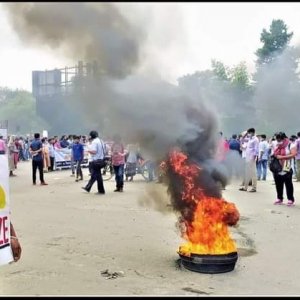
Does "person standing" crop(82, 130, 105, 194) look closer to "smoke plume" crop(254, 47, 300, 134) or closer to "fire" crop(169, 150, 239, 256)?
"fire" crop(169, 150, 239, 256)

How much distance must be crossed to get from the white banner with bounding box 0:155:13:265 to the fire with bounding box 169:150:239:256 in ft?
8.68

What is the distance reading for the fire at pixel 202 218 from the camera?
5.51 m

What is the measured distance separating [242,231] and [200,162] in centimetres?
250

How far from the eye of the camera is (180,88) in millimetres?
6012

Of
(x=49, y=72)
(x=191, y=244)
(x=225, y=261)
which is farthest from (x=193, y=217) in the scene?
(x=49, y=72)

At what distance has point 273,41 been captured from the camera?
1693 inches

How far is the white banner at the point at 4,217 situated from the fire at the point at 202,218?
8.68 ft

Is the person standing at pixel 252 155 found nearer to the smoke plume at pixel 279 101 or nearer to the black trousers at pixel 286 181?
the black trousers at pixel 286 181

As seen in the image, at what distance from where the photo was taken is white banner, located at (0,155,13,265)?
3.18 meters

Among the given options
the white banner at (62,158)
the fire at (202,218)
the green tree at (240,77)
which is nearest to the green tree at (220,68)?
the green tree at (240,77)

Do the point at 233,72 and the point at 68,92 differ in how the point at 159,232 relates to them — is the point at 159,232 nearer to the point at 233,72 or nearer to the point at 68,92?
the point at 68,92

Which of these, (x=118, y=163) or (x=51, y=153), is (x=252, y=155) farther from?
(x=51, y=153)

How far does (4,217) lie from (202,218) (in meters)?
2.91

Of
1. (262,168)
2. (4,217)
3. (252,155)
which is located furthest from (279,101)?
(4,217)
